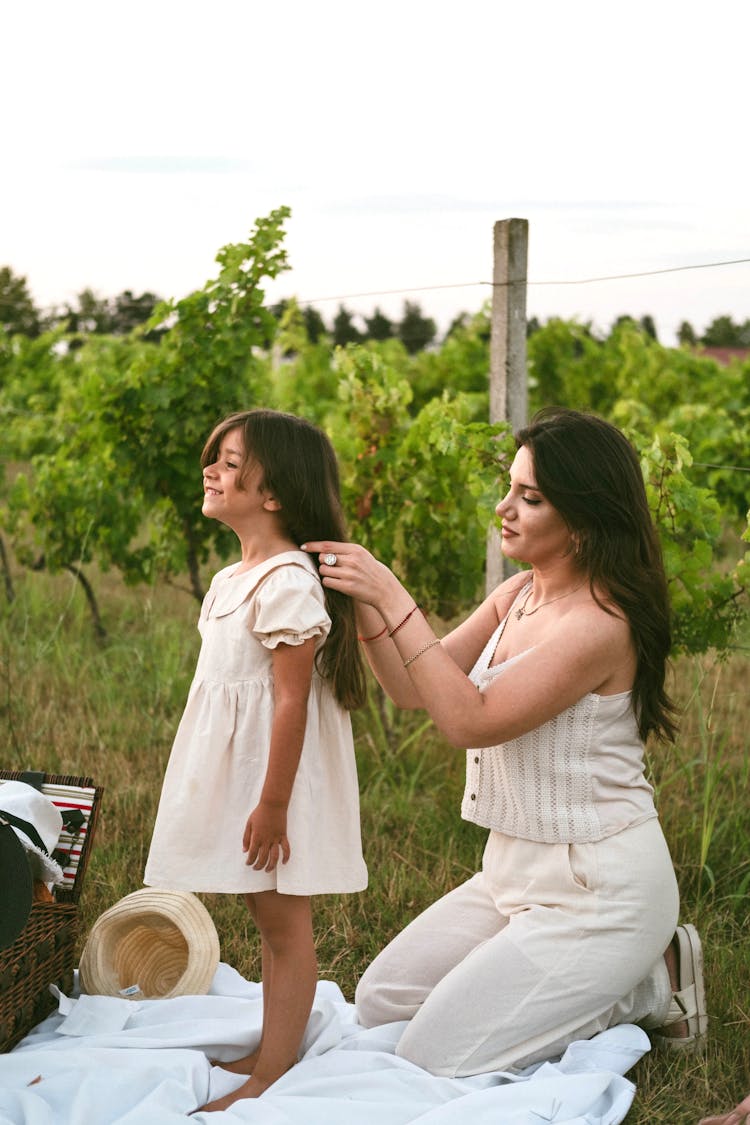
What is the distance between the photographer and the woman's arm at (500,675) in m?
2.56

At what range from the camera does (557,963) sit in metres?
2.59

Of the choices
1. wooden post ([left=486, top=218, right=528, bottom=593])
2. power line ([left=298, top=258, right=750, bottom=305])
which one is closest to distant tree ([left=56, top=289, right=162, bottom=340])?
power line ([left=298, top=258, right=750, bottom=305])

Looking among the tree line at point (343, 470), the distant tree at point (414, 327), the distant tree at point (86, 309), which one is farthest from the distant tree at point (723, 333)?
the tree line at point (343, 470)

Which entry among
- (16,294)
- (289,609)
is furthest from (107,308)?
(16,294)

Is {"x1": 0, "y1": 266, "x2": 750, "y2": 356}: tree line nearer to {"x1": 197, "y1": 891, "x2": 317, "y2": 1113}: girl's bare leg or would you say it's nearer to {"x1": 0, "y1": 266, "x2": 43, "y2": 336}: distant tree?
{"x1": 0, "y1": 266, "x2": 43, "y2": 336}: distant tree

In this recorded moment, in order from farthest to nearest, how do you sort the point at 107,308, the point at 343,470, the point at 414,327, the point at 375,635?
the point at 414,327
the point at 107,308
the point at 343,470
the point at 375,635

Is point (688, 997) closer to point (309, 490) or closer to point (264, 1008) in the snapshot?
point (264, 1008)

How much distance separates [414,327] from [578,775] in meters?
38.5

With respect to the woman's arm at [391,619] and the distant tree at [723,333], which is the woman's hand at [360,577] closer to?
the woman's arm at [391,619]

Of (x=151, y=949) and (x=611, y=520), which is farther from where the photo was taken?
(x=151, y=949)

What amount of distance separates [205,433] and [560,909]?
3341mm

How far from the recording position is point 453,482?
4.81 meters

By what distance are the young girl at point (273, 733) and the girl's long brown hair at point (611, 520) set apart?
0.53m

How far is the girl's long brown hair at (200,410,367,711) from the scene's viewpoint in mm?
2643
